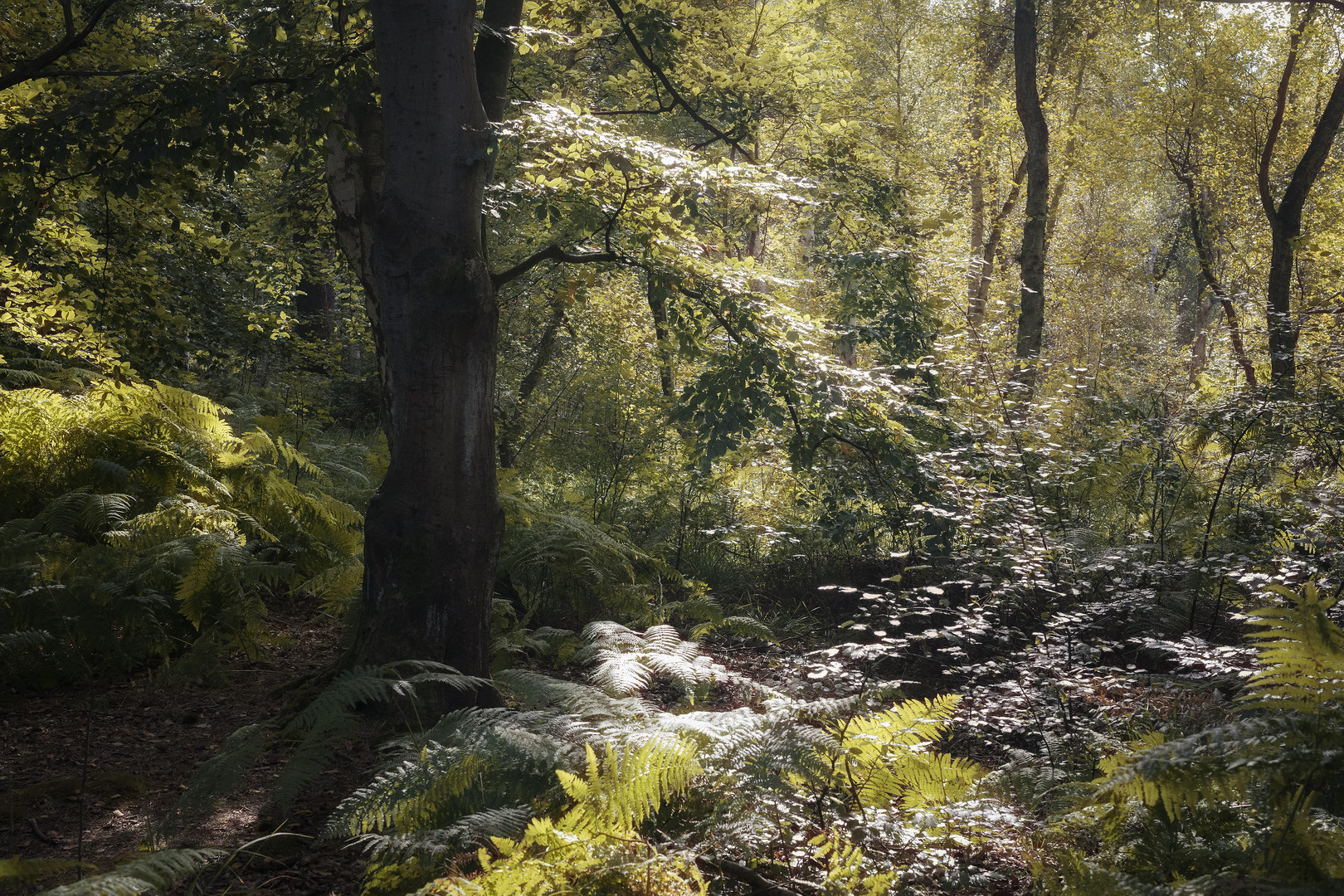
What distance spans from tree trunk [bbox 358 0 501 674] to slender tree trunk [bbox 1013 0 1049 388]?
27.1ft

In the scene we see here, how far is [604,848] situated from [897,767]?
115 centimetres

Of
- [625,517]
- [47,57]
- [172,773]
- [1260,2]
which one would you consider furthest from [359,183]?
[1260,2]

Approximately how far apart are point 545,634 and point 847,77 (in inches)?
280

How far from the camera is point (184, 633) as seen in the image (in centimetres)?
502

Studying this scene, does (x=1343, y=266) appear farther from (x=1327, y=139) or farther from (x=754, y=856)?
(x=754, y=856)

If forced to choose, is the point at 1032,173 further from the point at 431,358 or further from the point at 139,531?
the point at 139,531

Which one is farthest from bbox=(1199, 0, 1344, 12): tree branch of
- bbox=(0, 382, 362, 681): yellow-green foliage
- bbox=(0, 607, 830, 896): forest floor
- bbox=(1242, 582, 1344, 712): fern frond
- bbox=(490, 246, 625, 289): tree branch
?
bbox=(0, 382, 362, 681): yellow-green foliage

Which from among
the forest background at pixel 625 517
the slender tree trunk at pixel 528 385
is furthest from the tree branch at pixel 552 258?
the slender tree trunk at pixel 528 385

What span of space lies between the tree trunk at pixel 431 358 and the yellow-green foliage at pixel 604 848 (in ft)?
6.05

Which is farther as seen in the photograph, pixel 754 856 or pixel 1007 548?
pixel 1007 548

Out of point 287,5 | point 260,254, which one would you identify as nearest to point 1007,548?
point 287,5

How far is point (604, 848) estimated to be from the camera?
6.70 feet

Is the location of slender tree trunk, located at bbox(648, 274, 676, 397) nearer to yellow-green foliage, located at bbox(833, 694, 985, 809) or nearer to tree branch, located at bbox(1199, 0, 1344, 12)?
yellow-green foliage, located at bbox(833, 694, 985, 809)

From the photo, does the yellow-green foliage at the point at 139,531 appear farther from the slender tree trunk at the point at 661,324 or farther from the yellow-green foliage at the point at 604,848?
the yellow-green foliage at the point at 604,848
